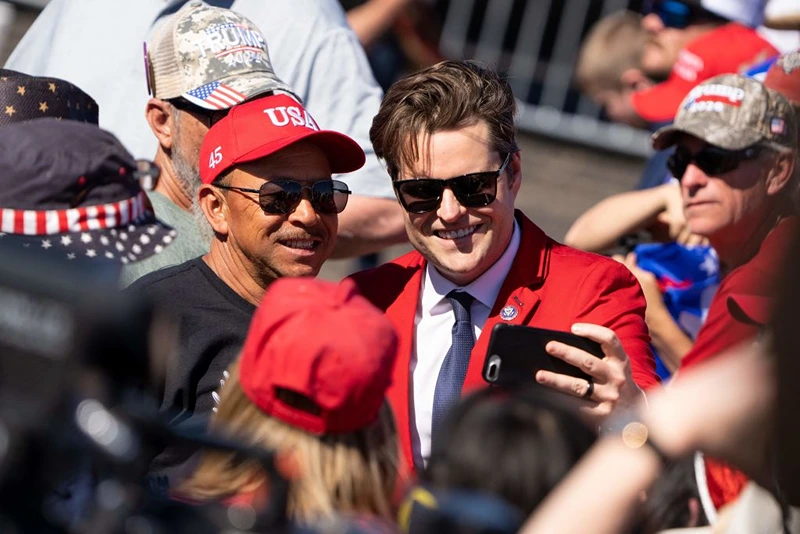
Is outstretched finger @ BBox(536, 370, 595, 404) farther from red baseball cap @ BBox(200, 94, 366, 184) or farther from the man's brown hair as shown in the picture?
red baseball cap @ BBox(200, 94, 366, 184)

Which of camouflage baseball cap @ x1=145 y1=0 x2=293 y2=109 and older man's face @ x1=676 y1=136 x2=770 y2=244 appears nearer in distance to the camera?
camouflage baseball cap @ x1=145 y1=0 x2=293 y2=109

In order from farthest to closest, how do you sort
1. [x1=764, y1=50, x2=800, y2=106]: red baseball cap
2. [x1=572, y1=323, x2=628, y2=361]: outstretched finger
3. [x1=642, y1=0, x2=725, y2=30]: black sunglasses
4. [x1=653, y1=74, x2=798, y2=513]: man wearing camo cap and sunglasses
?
1. [x1=642, y1=0, x2=725, y2=30]: black sunglasses
2. [x1=764, y1=50, x2=800, y2=106]: red baseball cap
3. [x1=653, y1=74, x2=798, y2=513]: man wearing camo cap and sunglasses
4. [x1=572, y1=323, x2=628, y2=361]: outstretched finger

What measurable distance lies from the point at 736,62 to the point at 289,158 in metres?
2.54

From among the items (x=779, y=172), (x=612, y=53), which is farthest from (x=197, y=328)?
(x=612, y=53)

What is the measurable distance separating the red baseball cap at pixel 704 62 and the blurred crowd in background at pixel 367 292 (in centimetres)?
1

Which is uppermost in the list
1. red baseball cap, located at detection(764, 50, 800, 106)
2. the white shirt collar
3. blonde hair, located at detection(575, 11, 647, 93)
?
red baseball cap, located at detection(764, 50, 800, 106)

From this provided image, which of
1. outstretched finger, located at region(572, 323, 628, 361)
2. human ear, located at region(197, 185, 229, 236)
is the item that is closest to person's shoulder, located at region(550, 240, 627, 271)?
outstretched finger, located at region(572, 323, 628, 361)

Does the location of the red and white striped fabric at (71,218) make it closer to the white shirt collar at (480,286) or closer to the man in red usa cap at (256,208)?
the man in red usa cap at (256,208)

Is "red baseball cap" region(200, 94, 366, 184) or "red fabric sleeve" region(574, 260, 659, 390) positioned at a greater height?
"red baseball cap" region(200, 94, 366, 184)

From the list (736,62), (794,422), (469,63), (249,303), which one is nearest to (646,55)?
(736,62)

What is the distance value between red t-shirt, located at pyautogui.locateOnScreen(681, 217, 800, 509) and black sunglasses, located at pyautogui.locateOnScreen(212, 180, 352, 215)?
1.02m

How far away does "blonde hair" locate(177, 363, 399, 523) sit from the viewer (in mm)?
2088

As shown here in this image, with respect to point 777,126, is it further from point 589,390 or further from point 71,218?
point 71,218

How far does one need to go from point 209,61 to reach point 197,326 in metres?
0.91
